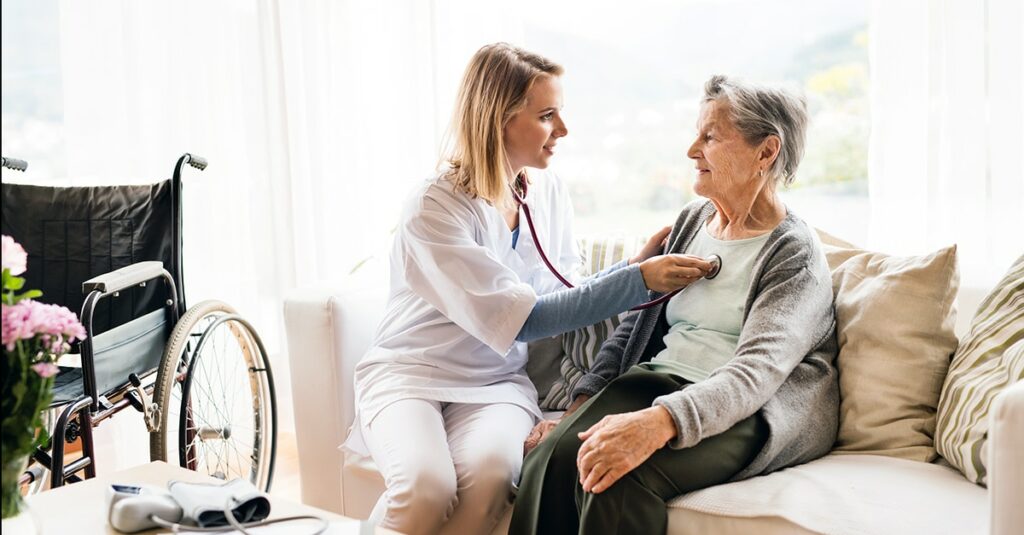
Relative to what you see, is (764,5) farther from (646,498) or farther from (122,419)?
(122,419)

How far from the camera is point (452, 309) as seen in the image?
6.19 feet

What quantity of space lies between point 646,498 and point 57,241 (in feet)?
5.43

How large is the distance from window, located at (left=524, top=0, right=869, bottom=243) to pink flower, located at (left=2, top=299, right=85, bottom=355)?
2.27 metres

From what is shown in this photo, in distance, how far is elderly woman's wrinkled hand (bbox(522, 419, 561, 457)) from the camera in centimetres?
183

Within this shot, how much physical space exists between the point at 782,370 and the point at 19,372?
1167mm

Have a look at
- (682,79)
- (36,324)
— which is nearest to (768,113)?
(36,324)

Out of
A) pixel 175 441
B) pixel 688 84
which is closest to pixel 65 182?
Answer: pixel 175 441

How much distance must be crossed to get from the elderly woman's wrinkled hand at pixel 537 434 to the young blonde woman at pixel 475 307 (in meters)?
0.02

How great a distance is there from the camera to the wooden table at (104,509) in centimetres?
138

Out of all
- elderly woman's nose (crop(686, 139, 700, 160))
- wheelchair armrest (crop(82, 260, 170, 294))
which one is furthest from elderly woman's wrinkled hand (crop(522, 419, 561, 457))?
wheelchair armrest (crop(82, 260, 170, 294))

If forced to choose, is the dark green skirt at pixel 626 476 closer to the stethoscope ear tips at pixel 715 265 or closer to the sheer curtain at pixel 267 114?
the stethoscope ear tips at pixel 715 265

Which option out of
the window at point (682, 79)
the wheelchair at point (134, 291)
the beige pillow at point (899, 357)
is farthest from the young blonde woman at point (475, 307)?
the window at point (682, 79)

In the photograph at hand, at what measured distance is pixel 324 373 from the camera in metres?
2.12

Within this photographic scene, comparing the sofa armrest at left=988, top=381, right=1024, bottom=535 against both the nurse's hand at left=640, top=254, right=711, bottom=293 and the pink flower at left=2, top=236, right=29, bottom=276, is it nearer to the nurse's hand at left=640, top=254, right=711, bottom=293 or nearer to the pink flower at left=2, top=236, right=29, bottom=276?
the nurse's hand at left=640, top=254, right=711, bottom=293
